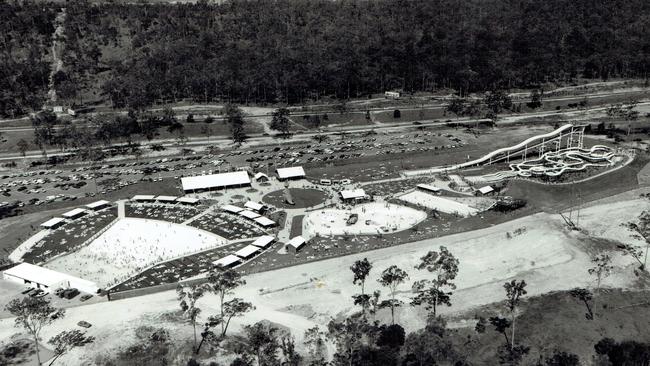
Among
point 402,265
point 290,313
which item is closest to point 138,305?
point 290,313

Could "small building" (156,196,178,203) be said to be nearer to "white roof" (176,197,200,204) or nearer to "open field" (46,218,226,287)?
"white roof" (176,197,200,204)

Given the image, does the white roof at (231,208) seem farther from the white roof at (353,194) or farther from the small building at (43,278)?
the small building at (43,278)

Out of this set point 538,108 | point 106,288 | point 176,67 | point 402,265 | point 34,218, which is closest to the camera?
point 106,288

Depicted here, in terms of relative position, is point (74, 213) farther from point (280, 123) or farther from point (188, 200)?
point (280, 123)

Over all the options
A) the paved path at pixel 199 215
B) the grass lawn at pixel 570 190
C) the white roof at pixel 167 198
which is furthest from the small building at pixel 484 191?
the white roof at pixel 167 198

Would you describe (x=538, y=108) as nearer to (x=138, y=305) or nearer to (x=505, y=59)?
(x=505, y=59)

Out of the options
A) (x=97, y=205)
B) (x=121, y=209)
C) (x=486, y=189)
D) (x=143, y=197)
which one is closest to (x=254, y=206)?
(x=143, y=197)

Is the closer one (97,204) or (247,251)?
(247,251)
